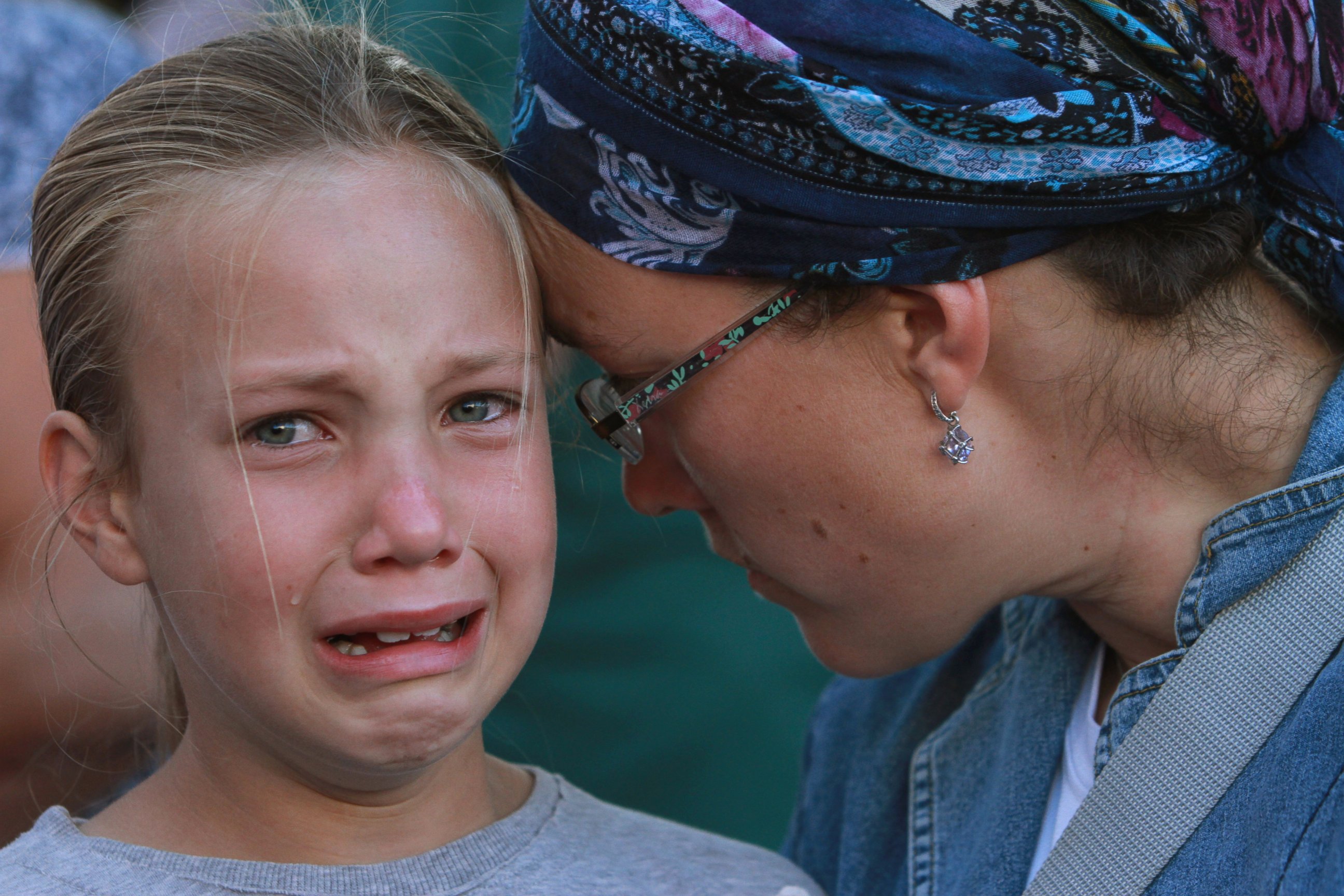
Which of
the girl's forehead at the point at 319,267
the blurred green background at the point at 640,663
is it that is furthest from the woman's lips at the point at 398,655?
the blurred green background at the point at 640,663

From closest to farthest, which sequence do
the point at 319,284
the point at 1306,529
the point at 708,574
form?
the point at 319,284, the point at 1306,529, the point at 708,574

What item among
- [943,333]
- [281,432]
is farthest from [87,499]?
[943,333]

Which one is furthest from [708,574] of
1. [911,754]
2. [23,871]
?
[23,871]

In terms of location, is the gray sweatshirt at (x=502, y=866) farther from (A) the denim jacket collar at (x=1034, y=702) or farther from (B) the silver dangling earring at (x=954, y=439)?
(B) the silver dangling earring at (x=954, y=439)

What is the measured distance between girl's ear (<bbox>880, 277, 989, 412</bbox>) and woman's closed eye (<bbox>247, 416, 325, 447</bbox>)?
0.76 m

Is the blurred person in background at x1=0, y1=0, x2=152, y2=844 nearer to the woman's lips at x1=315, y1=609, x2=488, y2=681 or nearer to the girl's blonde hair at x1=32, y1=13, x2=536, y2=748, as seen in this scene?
the girl's blonde hair at x1=32, y1=13, x2=536, y2=748

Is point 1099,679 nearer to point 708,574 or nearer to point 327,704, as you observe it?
point 708,574

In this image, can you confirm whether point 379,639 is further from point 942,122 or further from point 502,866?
point 942,122

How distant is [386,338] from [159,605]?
522mm

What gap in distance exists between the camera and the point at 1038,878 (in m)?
1.71

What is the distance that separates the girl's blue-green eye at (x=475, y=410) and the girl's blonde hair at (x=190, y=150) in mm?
126

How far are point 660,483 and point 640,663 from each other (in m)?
0.98

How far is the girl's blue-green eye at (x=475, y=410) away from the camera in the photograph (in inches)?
63.0

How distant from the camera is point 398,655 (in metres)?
1.49
